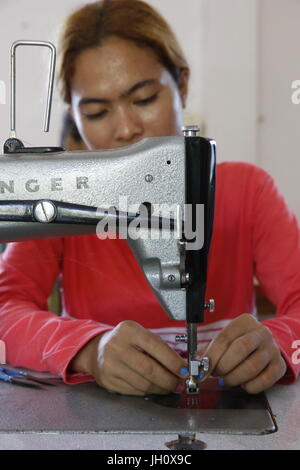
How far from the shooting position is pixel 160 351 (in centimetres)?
83

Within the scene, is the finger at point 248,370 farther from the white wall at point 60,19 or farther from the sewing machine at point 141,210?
the white wall at point 60,19

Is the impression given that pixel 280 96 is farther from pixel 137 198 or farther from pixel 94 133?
pixel 137 198

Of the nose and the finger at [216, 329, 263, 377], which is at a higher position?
the nose

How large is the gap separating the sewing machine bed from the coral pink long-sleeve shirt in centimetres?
23

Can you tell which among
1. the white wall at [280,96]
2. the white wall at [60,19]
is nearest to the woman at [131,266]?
the white wall at [60,19]

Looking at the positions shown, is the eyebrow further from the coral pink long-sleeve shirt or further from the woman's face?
the coral pink long-sleeve shirt

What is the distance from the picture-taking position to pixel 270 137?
1923 mm

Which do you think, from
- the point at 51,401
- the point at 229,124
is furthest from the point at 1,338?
the point at 229,124

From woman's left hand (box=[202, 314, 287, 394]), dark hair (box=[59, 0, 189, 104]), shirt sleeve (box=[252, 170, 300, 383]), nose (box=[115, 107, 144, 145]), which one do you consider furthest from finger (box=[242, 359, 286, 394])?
dark hair (box=[59, 0, 189, 104])

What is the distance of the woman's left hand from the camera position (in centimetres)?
84

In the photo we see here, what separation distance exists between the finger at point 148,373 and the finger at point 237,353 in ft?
0.19

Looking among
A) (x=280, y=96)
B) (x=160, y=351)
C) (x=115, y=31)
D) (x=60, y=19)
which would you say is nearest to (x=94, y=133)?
(x=115, y=31)

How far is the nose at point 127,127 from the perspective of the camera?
1.08 m
